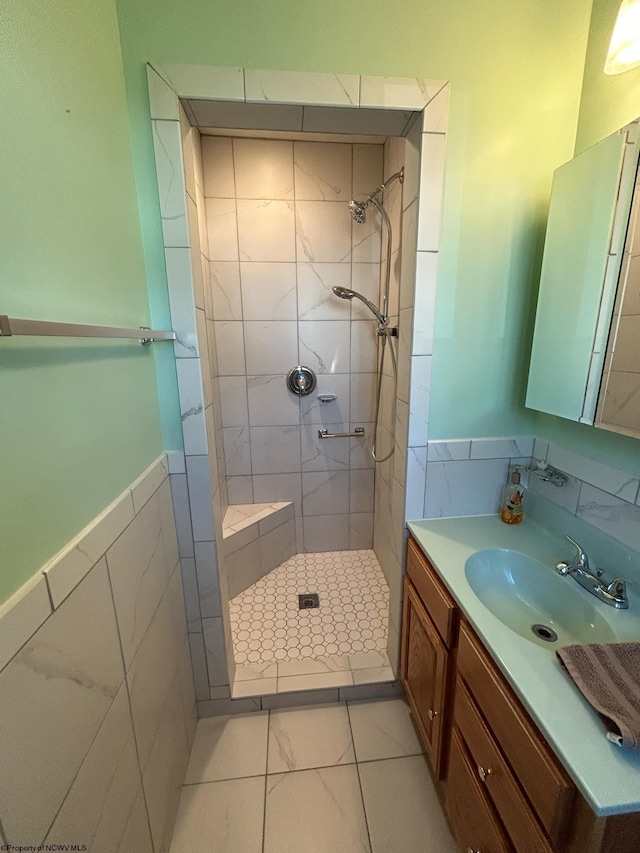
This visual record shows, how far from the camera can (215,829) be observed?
1.09 meters

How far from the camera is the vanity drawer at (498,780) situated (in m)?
0.65

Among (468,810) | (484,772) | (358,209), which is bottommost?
(468,810)

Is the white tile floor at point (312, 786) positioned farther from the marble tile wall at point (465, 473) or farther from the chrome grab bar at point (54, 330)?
the chrome grab bar at point (54, 330)

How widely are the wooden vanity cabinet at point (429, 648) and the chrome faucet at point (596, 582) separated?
348 mm

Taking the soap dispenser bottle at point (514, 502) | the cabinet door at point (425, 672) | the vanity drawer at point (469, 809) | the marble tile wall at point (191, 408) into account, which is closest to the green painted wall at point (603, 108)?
the soap dispenser bottle at point (514, 502)

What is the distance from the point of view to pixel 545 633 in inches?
37.0

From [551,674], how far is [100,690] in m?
0.91

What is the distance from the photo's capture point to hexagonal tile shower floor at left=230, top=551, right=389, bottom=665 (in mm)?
1647

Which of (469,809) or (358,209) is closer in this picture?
(469,809)

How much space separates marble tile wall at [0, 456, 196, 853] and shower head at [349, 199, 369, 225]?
1.55 metres

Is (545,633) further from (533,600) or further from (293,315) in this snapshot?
(293,315)

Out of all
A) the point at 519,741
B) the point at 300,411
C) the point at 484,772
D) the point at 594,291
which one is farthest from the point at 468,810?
the point at 300,411

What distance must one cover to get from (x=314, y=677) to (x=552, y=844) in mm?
1049

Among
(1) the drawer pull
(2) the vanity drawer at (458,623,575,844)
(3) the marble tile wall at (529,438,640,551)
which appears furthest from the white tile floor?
(3) the marble tile wall at (529,438,640,551)
